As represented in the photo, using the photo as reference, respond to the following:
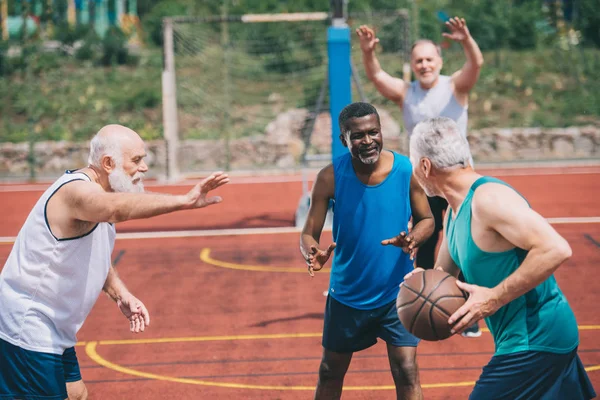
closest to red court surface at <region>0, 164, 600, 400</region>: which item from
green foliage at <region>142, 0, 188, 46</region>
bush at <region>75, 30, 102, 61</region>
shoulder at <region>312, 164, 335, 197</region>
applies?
shoulder at <region>312, 164, 335, 197</region>

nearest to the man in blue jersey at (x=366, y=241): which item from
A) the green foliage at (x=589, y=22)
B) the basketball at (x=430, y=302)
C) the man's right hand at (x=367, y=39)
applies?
the basketball at (x=430, y=302)

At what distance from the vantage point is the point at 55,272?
390 cm

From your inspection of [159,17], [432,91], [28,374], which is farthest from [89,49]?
[28,374]

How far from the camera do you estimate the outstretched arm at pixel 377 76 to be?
7.39 m

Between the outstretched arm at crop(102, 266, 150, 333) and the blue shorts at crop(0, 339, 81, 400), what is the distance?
499mm

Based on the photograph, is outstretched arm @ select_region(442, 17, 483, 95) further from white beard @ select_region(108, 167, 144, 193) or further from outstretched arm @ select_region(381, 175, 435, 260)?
white beard @ select_region(108, 167, 144, 193)

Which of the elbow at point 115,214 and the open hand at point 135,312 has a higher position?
the elbow at point 115,214

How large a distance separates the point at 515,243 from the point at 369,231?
1.44 metres

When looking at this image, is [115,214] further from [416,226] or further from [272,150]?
[272,150]

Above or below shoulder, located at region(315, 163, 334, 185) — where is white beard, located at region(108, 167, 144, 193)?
above

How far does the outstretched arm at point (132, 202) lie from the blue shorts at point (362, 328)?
51.0 inches

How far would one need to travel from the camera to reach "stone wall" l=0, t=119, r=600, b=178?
18844mm

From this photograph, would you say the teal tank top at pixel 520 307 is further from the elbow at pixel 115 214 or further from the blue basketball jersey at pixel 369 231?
the elbow at pixel 115 214

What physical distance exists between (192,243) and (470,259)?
8100mm
